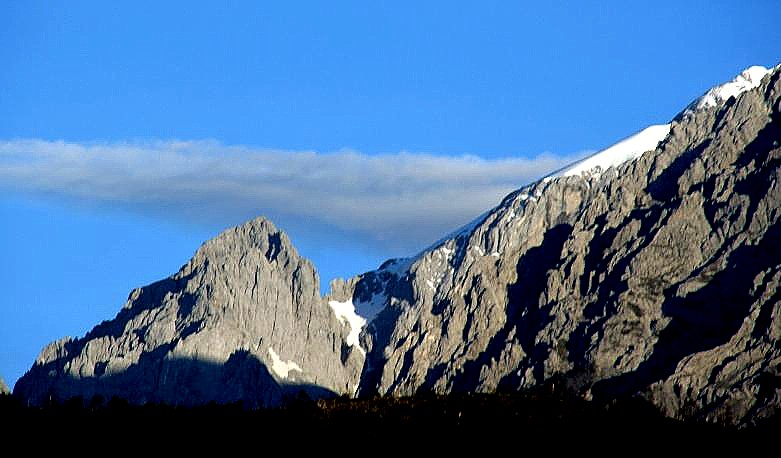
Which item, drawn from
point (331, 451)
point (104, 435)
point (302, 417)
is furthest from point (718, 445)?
point (104, 435)

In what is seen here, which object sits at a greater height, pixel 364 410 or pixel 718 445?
pixel 364 410

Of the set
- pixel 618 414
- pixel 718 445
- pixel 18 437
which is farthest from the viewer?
pixel 618 414

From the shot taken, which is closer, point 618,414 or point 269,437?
point 269,437

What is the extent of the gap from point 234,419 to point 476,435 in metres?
25.6

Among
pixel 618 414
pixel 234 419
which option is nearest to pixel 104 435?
pixel 234 419

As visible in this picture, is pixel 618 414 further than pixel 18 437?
Yes

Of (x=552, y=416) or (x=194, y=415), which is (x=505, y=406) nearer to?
(x=552, y=416)

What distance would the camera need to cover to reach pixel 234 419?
135625mm

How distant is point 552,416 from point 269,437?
22.9 meters

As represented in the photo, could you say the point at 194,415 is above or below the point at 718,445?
above

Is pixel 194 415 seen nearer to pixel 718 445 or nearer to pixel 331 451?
pixel 331 451

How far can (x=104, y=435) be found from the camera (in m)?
123

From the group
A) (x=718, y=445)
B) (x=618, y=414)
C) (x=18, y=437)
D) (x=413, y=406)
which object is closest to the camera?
(x=718, y=445)

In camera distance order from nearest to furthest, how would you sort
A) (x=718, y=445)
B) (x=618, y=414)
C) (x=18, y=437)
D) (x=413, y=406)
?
1. (x=718, y=445)
2. (x=18, y=437)
3. (x=618, y=414)
4. (x=413, y=406)
